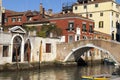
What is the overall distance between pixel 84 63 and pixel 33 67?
9787mm

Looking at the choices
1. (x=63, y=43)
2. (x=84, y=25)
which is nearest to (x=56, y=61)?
(x=63, y=43)

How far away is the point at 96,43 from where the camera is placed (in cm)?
2816

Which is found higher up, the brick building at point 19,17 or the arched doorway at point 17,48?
the brick building at point 19,17

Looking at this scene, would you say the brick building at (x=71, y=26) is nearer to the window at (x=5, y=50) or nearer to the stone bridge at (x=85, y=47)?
the stone bridge at (x=85, y=47)

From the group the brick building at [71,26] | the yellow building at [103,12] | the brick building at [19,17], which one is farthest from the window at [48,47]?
the yellow building at [103,12]

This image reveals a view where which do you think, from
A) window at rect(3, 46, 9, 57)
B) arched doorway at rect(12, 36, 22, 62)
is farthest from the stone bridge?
window at rect(3, 46, 9, 57)

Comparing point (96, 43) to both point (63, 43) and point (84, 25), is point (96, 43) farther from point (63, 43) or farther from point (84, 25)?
Answer: point (84, 25)

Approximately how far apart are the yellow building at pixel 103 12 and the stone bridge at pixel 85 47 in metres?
11.3

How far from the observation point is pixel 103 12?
42.2 meters

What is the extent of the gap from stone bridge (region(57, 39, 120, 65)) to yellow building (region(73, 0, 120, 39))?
1134cm

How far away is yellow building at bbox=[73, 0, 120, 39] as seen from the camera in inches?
1642

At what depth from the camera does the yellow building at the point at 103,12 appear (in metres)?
41.7

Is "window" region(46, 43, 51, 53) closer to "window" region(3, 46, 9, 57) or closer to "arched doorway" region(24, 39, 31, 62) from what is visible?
"arched doorway" region(24, 39, 31, 62)

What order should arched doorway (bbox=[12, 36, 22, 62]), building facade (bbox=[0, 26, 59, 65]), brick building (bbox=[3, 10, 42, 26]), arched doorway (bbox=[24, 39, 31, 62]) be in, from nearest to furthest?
building facade (bbox=[0, 26, 59, 65]), arched doorway (bbox=[12, 36, 22, 62]), arched doorway (bbox=[24, 39, 31, 62]), brick building (bbox=[3, 10, 42, 26])
